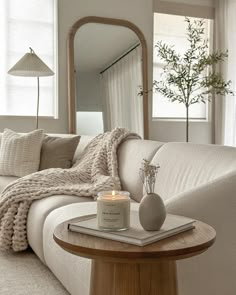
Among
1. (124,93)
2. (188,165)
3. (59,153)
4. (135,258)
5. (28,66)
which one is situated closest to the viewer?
(135,258)

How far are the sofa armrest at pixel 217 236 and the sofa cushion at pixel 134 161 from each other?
0.93 metres

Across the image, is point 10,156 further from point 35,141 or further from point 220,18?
point 220,18

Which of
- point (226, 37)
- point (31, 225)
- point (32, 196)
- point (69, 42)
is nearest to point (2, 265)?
point (31, 225)

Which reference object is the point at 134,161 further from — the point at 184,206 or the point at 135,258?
the point at 135,258

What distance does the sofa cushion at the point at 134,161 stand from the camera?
98.7 inches

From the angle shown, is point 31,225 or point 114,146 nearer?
point 31,225

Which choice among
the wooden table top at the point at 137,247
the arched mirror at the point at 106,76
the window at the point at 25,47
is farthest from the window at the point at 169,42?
the wooden table top at the point at 137,247

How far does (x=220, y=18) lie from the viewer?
5316 millimetres

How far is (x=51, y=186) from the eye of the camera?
2.56 m

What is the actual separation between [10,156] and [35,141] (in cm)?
24

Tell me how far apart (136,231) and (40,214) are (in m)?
1.21

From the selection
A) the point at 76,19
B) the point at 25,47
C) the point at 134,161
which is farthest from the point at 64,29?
the point at 134,161

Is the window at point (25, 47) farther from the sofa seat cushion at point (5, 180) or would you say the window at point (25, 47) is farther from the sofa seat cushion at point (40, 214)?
the sofa seat cushion at point (40, 214)

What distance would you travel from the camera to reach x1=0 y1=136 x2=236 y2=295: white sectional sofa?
1.52 m
